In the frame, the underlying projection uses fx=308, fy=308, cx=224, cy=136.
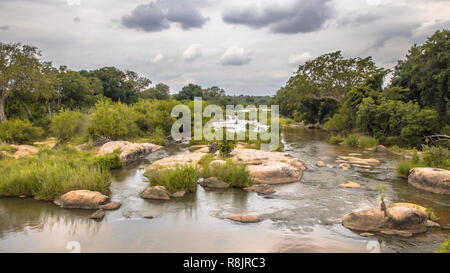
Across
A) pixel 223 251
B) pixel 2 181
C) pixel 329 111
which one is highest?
pixel 329 111

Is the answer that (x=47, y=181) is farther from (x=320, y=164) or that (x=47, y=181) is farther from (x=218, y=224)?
(x=320, y=164)

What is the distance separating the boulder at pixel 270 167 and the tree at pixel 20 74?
28.2 meters

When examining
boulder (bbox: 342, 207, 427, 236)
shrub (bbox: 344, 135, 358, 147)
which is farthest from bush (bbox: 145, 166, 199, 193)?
shrub (bbox: 344, 135, 358, 147)

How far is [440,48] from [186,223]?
26951 mm

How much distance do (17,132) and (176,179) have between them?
20979 mm

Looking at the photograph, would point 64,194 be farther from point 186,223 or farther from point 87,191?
point 186,223

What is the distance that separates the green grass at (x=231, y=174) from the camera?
1609 cm

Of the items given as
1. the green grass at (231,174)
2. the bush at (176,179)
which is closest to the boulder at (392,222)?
the green grass at (231,174)

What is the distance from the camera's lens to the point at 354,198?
1455 cm

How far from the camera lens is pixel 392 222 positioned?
10.6 m

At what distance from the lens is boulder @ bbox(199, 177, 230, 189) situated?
52.7 feet

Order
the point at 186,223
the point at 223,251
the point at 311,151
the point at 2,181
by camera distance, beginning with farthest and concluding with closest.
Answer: the point at 311,151 → the point at 2,181 → the point at 186,223 → the point at 223,251

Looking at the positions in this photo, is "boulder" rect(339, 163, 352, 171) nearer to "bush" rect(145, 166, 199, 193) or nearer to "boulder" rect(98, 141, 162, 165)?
"bush" rect(145, 166, 199, 193)
